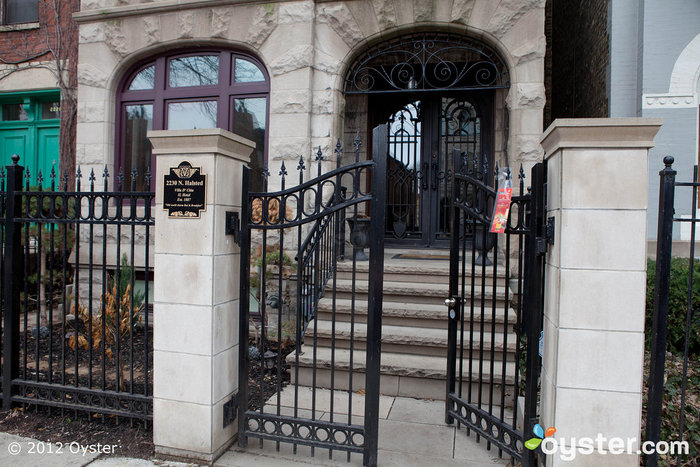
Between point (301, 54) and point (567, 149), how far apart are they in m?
4.83

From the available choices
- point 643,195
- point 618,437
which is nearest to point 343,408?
point 618,437

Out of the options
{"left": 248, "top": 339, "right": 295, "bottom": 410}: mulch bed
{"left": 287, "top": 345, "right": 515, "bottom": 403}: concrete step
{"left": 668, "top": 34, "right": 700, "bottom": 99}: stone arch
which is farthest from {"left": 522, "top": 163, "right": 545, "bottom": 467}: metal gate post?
{"left": 668, "top": 34, "right": 700, "bottom": 99}: stone arch

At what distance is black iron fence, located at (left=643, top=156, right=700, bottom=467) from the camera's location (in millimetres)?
2803

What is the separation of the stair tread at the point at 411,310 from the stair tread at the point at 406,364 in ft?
1.45

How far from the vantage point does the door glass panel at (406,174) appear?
7750 millimetres

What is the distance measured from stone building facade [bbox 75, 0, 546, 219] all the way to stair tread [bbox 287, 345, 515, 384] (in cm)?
288

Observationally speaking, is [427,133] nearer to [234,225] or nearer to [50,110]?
[234,225]

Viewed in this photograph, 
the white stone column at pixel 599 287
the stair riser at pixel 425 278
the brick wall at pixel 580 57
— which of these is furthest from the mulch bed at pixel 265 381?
the brick wall at pixel 580 57

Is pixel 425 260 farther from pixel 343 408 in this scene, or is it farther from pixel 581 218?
pixel 581 218

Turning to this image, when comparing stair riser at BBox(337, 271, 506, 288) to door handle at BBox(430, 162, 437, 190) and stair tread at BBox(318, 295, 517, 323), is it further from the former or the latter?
door handle at BBox(430, 162, 437, 190)

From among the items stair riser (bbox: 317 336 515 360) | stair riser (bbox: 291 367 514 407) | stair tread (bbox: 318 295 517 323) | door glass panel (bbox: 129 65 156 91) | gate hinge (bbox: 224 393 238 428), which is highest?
door glass panel (bbox: 129 65 156 91)

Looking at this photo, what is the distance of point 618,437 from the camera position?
2639 millimetres

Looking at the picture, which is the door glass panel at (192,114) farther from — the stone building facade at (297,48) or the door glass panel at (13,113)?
the door glass panel at (13,113)

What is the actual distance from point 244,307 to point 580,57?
874 centimetres
